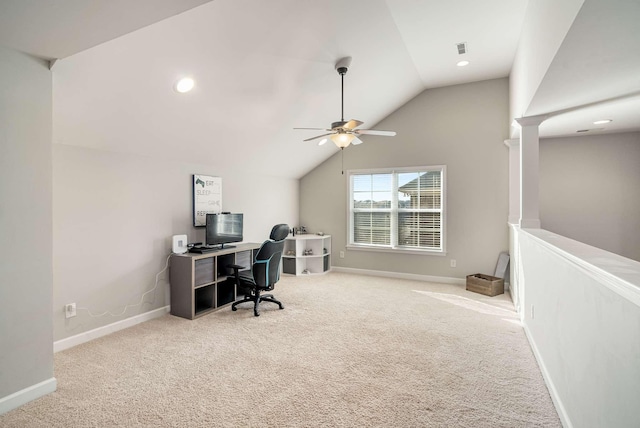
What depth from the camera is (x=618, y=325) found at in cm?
126

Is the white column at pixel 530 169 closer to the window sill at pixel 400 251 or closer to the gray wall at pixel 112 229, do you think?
the window sill at pixel 400 251

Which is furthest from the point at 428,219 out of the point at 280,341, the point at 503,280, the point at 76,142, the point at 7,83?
the point at 7,83

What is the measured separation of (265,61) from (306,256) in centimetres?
365

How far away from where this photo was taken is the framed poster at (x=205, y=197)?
4.28m

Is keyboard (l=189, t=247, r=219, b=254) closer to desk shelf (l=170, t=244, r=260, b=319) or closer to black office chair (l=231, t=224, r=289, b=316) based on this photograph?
desk shelf (l=170, t=244, r=260, b=319)

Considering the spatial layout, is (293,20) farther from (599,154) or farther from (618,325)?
(599,154)

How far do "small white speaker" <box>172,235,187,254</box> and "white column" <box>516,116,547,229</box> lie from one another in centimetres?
397

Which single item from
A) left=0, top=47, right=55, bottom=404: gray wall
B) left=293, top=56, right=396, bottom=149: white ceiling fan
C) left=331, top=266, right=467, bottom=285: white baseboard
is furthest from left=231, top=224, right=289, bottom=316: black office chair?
left=331, top=266, right=467, bottom=285: white baseboard

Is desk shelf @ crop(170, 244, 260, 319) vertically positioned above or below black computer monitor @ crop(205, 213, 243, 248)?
below

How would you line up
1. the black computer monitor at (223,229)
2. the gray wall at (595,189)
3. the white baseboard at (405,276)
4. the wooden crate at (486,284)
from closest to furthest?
the black computer monitor at (223,229) < the gray wall at (595,189) < the wooden crate at (486,284) < the white baseboard at (405,276)

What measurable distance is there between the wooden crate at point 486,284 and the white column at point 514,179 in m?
0.93

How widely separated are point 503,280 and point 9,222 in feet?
18.6

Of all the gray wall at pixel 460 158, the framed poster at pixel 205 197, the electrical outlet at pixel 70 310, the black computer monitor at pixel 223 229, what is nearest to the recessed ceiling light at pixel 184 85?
the framed poster at pixel 205 197

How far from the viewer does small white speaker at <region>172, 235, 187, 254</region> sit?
12.7ft
